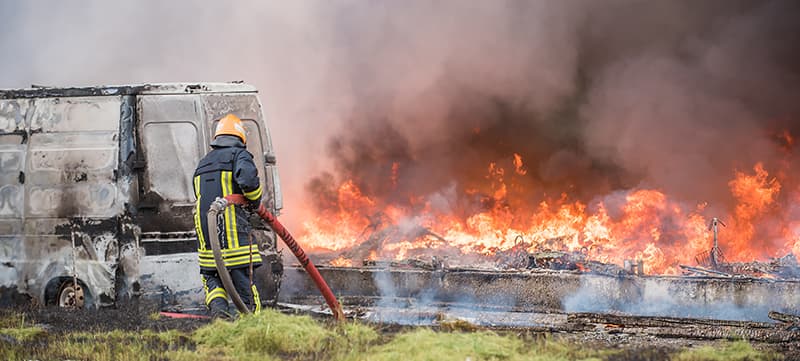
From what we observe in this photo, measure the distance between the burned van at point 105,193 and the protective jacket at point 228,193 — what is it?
1.20 m

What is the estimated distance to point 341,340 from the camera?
192 inches

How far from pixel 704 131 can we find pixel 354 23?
22.1 feet

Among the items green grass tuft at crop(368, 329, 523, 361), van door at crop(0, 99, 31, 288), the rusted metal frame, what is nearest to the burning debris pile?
van door at crop(0, 99, 31, 288)

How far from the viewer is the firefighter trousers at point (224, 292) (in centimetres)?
573

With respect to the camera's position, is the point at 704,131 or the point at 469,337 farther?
the point at 704,131

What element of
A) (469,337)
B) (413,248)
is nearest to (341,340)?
(469,337)

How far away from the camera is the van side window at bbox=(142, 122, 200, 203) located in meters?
7.02

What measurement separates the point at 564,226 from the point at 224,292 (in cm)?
711

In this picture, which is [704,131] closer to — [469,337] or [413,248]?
[413,248]

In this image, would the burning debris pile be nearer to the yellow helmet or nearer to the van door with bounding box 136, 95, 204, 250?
the van door with bounding box 136, 95, 204, 250

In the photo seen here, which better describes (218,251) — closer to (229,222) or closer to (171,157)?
(229,222)

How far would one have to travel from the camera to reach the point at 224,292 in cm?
575

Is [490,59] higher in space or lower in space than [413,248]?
higher

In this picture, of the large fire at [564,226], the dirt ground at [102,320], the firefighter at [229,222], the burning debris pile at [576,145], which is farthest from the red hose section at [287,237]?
the large fire at [564,226]
